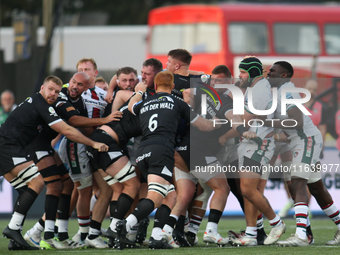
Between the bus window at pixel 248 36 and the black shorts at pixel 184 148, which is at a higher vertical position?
the bus window at pixel 248 36

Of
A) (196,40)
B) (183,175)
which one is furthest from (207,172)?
(196,40)

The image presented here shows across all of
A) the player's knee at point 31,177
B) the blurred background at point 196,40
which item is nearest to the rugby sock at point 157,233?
the player's knee at point 31,177

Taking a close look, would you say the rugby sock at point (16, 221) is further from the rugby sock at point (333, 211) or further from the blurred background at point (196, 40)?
the blurred background at point (196, 40)

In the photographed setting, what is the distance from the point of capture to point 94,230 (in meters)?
7.21

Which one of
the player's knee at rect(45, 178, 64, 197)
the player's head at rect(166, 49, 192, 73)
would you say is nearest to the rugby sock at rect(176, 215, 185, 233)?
the player's knee at rect(45, 178, 64, 197)

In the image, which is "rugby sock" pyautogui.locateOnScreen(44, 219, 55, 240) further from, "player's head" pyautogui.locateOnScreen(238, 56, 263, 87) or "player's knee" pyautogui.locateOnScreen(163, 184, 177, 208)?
"player's head" pyautogui.locateOnScreen(238, 56, 263, 87)

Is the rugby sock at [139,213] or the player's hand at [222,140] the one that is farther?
the player's hand at [222,140]

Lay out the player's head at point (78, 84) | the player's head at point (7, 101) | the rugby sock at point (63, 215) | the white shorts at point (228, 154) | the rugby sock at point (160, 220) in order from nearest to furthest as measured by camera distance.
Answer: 1. the rugby sock at point (160, 220)
2. the player's head at point (78, 84)
3. the rugby sock at point (63, 215)
4. the white shorts at point (228, 154)
5. the player's head at point (7, 101)

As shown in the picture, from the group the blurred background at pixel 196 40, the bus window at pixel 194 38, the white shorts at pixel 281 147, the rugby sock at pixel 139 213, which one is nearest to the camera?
the rugby sock at pixel 139 213

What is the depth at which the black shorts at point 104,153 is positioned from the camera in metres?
6.93

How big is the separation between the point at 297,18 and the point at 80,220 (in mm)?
12882

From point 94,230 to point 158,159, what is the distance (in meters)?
1.51

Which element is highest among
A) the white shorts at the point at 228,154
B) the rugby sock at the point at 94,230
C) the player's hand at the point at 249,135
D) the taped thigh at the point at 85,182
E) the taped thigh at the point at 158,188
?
the player's hand at the point at 249,135

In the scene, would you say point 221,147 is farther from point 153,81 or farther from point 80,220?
point 80,220
